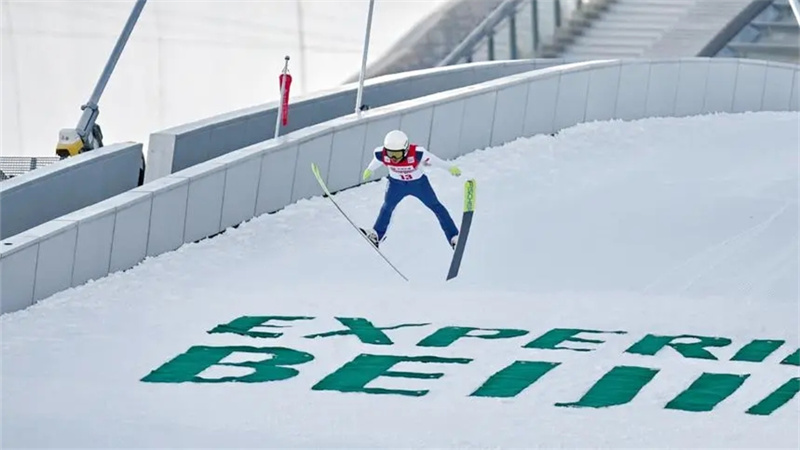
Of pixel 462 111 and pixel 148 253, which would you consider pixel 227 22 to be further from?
pixel 148 253

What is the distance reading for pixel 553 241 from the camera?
1099 cm

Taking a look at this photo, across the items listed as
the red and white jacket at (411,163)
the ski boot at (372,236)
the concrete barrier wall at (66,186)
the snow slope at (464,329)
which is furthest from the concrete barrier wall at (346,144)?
the red and white jacket at (411,163)

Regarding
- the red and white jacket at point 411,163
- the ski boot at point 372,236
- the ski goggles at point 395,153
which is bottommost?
the ski boot at point 372,236

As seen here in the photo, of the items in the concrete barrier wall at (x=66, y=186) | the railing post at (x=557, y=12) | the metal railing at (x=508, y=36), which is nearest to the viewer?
the concrete barrier wall at (x=66, y=186)

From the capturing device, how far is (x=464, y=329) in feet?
30.0

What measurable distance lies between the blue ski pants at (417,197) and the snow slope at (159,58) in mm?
8075

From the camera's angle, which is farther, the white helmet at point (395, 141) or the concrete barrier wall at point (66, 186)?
the concrete barrier wall at point (66, 186)

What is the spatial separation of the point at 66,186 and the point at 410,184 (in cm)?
246

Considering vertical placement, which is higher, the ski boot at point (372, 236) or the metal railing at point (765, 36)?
the metal railing at point (765, 36)

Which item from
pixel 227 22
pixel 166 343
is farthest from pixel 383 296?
pixel 227 22

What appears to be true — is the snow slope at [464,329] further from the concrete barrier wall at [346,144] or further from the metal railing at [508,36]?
the metal railing at [508,36]

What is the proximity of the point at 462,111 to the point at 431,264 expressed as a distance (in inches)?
118

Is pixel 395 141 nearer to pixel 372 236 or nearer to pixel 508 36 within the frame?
pixel 372 236

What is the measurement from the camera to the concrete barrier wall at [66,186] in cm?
1090
